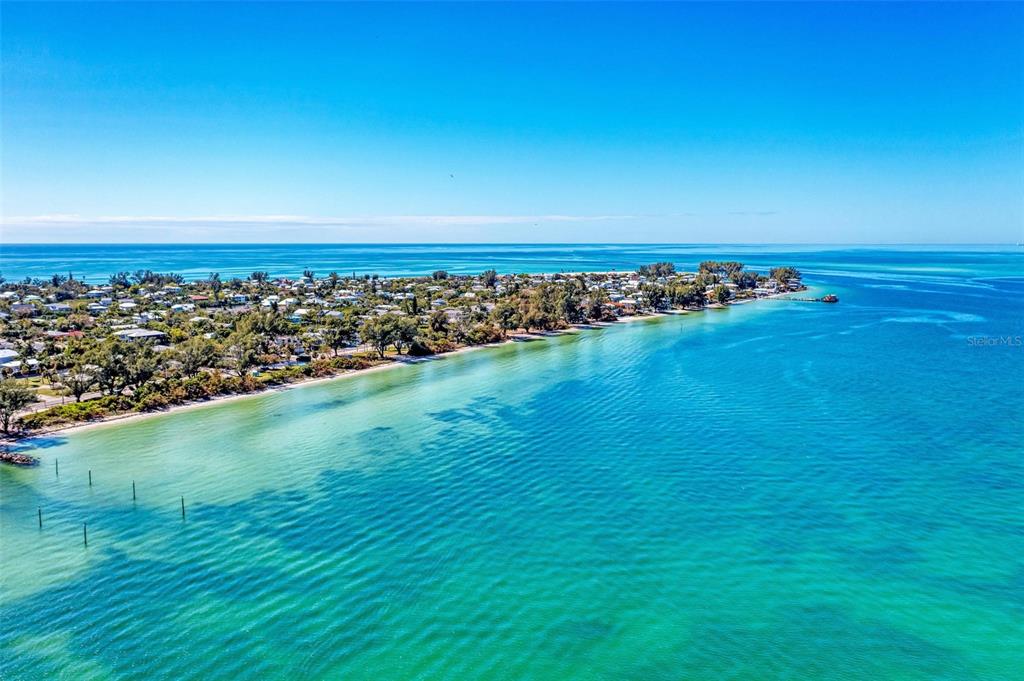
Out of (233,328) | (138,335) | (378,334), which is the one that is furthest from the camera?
(233,328)

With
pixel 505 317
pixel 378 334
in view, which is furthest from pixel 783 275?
pixel 378 334

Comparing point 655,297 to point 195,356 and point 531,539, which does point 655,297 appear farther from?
point 531,539

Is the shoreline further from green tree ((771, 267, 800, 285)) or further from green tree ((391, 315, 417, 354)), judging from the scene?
green tree ((771, 267, 800, 285))

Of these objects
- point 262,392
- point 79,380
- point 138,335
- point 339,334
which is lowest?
point 262,392

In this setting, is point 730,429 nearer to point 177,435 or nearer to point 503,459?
point 503,459

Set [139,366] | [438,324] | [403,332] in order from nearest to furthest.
Answer: [139,366]
[403,332]
[438,324]

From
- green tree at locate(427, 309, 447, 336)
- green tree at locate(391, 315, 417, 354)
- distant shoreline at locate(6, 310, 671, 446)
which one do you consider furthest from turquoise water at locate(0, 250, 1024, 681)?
green tree at locate(427, 309, 447, 336)
